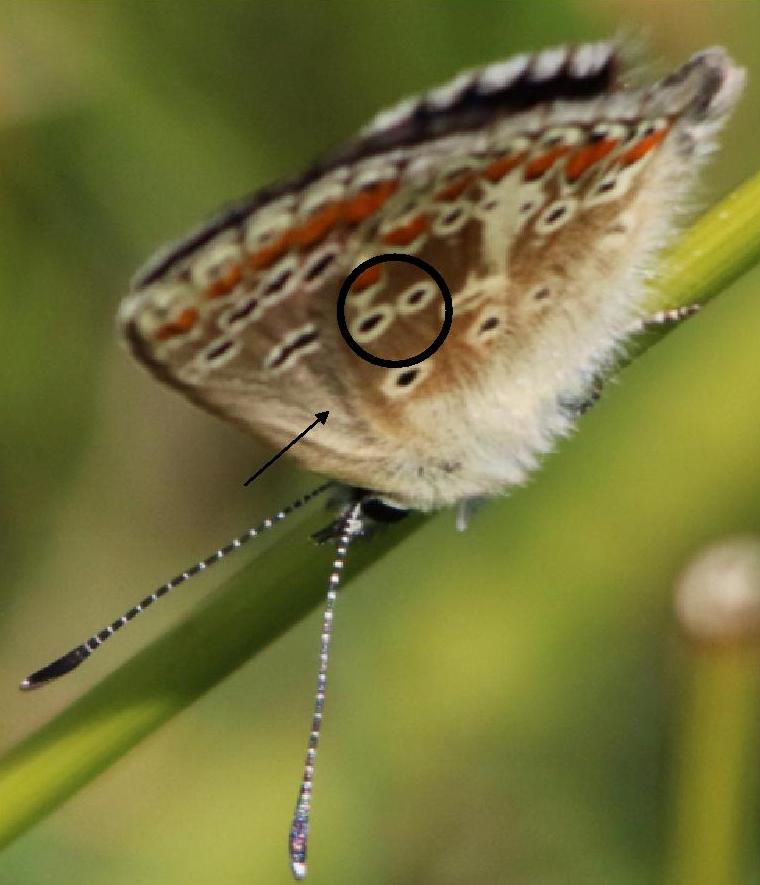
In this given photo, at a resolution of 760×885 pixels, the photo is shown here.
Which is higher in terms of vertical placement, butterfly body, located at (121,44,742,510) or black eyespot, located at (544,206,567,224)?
black eyespot, located at (544,206,567,224)

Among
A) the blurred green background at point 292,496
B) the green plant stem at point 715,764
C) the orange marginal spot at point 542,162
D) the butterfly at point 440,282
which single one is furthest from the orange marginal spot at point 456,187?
the blurred green background at point 292,496

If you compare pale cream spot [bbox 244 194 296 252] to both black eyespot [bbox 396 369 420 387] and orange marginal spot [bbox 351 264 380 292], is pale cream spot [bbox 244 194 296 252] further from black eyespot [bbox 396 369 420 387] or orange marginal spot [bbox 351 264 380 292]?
black eyespot [bbox 396 369 420 387]

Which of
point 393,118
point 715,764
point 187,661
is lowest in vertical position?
point 715,764

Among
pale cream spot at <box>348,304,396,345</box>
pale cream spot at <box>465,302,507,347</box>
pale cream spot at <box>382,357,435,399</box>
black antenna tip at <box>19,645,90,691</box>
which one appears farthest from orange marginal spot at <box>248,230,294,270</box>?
black antenna tip at <box>19,645,90,691</box>

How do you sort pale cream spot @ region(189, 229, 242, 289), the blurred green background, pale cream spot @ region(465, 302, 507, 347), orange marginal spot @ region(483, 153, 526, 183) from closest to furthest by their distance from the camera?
pale cream spot @ region(189, 229, 242, 289) → orange marginal spot @ region(483, 153, 526, 183) → pale cream spot @ region(465, 302, 507, 347) → the blurred green background

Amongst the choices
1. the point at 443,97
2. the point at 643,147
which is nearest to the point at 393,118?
the point at 443,97

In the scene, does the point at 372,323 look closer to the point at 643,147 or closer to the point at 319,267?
the point at 319,267

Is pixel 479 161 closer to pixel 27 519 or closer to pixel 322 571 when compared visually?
pixel 322 571
